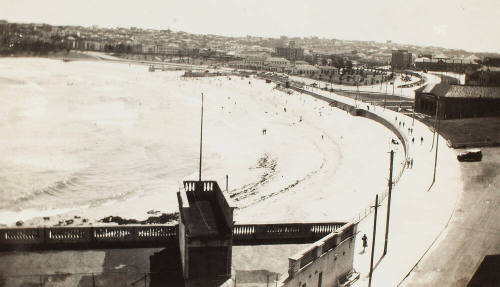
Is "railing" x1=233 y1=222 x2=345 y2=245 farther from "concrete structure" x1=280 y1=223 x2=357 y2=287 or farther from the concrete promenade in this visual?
the concrete promenade

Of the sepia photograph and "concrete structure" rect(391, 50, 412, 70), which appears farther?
"concrete structure" rect(391, 50, 412, 70)

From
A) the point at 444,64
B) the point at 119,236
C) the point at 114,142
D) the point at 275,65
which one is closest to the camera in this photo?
the point at 119,236

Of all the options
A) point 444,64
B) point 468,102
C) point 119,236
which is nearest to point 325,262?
point 119,236

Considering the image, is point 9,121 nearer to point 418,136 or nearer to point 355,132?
point 355,132

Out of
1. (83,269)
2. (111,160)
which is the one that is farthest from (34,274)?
(111,160)

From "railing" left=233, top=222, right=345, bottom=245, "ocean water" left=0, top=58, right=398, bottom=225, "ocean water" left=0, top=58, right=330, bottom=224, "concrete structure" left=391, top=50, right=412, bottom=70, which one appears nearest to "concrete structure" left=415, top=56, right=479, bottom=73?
"concrete structure" left=391, top=50, right=412, bottom=70

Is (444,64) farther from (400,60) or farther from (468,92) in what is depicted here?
(468,92)
